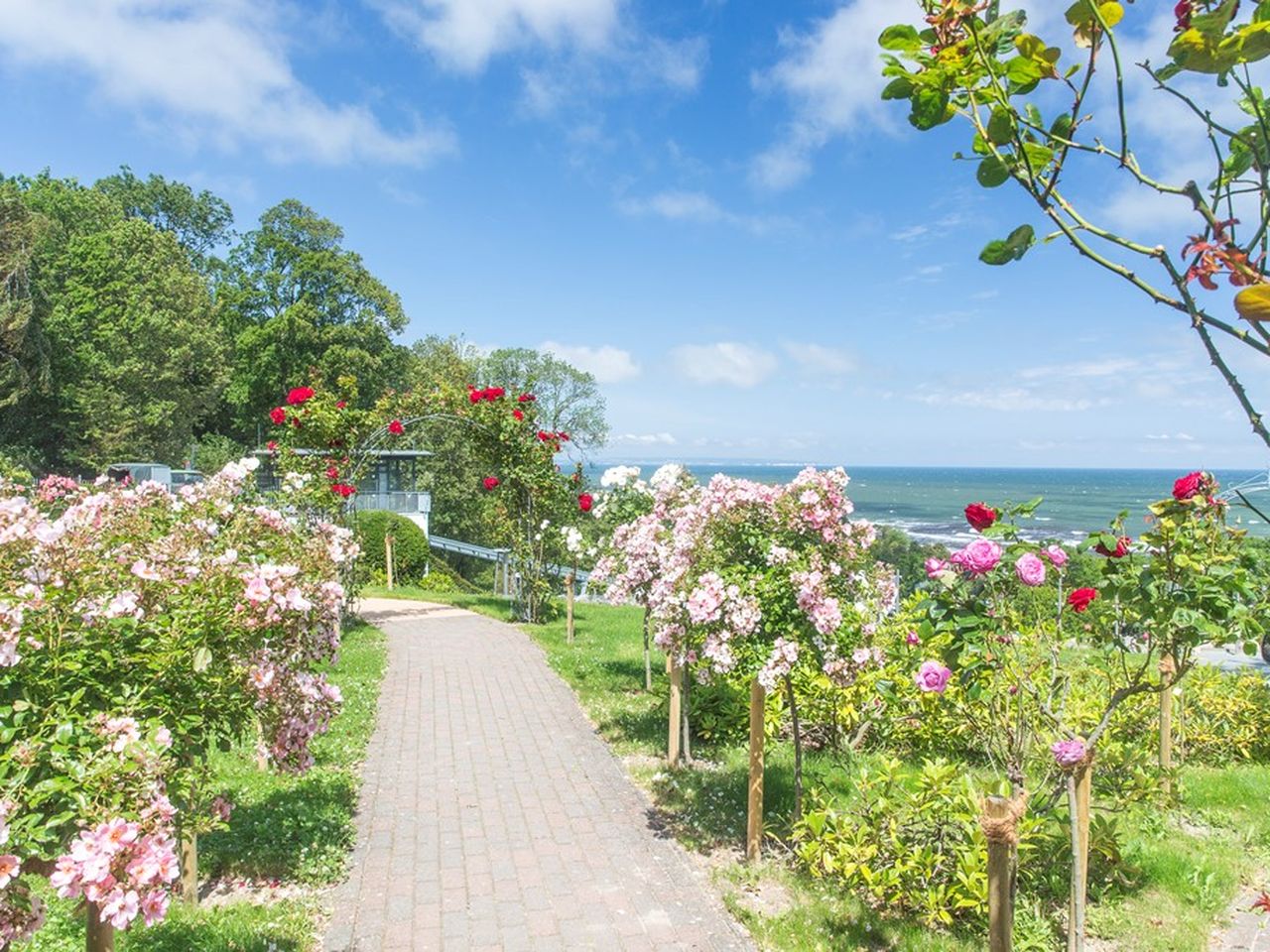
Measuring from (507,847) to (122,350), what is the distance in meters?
24.5

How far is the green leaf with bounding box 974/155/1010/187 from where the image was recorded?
3.62ft

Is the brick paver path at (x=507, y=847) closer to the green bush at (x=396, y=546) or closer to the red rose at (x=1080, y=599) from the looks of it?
the red rose at (x=1080, y=599)

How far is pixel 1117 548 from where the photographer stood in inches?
115

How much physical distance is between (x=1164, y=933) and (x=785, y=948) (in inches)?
71.2

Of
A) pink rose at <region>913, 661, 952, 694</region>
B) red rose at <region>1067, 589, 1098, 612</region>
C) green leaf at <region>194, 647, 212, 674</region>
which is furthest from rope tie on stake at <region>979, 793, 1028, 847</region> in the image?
green leaf at <region>194, 647, 212, 674</region>

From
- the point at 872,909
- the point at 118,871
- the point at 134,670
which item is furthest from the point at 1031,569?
the point at 134,670

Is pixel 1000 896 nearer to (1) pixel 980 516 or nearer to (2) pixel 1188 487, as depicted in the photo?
(1) pixel 980 516

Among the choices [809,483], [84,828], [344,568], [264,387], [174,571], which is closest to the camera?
[84,828]

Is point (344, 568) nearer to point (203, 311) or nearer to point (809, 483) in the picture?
point (809, 483)

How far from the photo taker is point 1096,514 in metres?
48.7

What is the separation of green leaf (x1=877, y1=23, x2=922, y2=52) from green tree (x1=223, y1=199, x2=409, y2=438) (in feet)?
93.3

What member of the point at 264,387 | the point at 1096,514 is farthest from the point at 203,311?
the point at 1096,514

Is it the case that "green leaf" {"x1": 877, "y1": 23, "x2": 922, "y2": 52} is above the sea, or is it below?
above

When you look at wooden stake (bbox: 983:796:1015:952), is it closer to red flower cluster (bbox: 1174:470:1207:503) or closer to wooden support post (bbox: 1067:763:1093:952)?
wooden support post (bbox: 1067:763:1093:952)
